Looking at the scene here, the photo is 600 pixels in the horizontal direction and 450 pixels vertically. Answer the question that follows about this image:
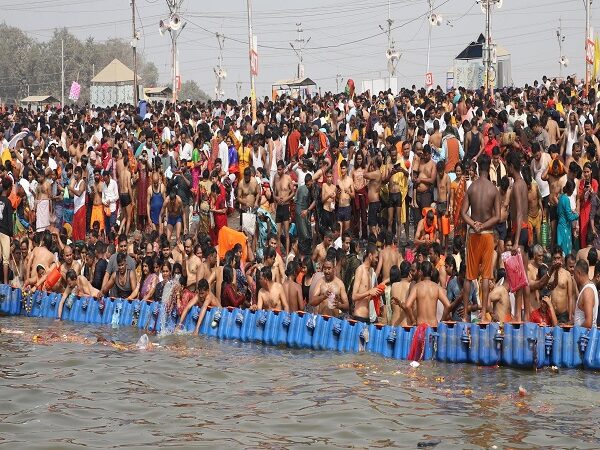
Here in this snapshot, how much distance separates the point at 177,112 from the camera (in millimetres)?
34406

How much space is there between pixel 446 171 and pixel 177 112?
48.3ft

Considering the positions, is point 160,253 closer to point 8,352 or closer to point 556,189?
point 8,352

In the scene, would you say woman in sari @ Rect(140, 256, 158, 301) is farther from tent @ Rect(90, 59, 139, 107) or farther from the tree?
the tree

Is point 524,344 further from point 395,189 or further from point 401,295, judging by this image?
point 395,189

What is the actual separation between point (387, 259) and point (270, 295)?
1.86 m

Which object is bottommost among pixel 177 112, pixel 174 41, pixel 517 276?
pixel 517 276

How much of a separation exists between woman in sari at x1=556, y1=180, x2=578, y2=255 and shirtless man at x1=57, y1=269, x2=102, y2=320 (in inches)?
301

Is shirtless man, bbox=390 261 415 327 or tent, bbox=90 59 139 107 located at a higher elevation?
tent, bbox=90 59 139 107

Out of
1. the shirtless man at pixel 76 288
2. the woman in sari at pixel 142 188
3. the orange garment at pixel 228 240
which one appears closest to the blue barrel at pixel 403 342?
the orange garment at pixel 228 240

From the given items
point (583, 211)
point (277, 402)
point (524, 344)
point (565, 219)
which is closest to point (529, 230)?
point (565, 219)

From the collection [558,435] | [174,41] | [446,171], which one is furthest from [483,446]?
[174,41]

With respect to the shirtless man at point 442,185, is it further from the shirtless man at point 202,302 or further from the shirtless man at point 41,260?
the shirtless man at point 41,260

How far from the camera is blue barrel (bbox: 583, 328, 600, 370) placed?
13828 mm

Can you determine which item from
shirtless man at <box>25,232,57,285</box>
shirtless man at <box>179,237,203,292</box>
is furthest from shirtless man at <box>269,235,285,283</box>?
shirtless man at <box>25,232,57,285</box>
